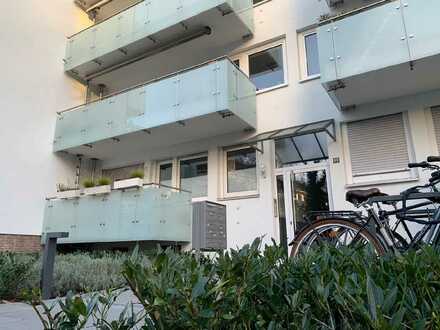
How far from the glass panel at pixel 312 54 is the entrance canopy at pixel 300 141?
5.88 feet

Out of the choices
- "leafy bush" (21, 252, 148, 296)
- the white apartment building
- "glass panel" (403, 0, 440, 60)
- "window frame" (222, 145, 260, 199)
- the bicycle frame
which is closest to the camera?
the bicycle frame

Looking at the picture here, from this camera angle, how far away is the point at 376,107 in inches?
335

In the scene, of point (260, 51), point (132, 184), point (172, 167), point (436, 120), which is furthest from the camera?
point (172, 167)

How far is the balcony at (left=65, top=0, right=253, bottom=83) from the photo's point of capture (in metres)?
10.6

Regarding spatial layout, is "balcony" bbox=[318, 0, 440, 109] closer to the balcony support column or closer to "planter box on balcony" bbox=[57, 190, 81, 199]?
the balcony support column

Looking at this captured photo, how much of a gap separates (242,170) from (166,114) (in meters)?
2.70

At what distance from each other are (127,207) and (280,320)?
29.7 feet

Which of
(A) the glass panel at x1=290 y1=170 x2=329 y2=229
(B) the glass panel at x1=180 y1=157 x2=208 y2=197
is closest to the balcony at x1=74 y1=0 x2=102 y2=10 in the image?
(B) the glass panel at x1=180 y1=157 x2=208 y2=197

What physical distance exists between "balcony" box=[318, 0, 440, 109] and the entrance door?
209 centimetres

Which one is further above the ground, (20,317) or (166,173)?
(166,173)

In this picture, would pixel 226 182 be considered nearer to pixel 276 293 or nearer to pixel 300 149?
pixel 300 149

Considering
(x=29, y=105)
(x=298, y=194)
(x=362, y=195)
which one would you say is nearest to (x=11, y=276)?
(x=362, y=195)

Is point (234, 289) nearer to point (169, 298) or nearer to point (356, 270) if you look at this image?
point (169, 298)

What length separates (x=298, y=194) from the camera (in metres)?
9.42
